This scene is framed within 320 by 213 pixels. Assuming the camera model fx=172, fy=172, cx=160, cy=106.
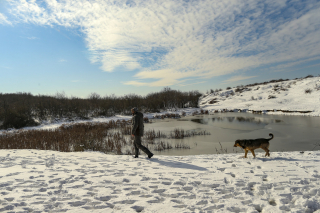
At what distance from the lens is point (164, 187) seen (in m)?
3.42

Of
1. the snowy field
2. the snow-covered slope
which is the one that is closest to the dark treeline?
the snow-covered slope

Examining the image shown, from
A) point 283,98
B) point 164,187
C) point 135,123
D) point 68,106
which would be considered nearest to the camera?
point 164,187

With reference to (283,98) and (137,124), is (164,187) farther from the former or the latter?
(283,98)

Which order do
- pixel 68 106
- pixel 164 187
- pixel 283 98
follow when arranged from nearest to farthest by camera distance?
pixel 164 187 → pixel 68 106 → pixel 283 98

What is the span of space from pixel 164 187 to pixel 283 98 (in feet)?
107

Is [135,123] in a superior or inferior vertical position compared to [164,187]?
superior

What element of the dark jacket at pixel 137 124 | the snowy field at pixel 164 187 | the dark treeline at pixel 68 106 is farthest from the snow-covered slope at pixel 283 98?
the dark jacket at pixel 137 124

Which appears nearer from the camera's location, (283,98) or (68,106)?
(68,106)

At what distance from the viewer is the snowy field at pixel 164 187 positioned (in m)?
2.72

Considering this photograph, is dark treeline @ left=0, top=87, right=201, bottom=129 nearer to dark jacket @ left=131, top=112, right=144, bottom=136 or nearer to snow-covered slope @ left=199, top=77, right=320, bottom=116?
snow-covered slope @ left=199, top=77, right=320, bottom=116

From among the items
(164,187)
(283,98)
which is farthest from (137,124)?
(283,98)

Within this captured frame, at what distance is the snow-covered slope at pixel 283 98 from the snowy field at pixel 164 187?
1989cm

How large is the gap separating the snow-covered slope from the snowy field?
19888 mm

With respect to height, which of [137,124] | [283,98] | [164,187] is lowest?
[164,187]
